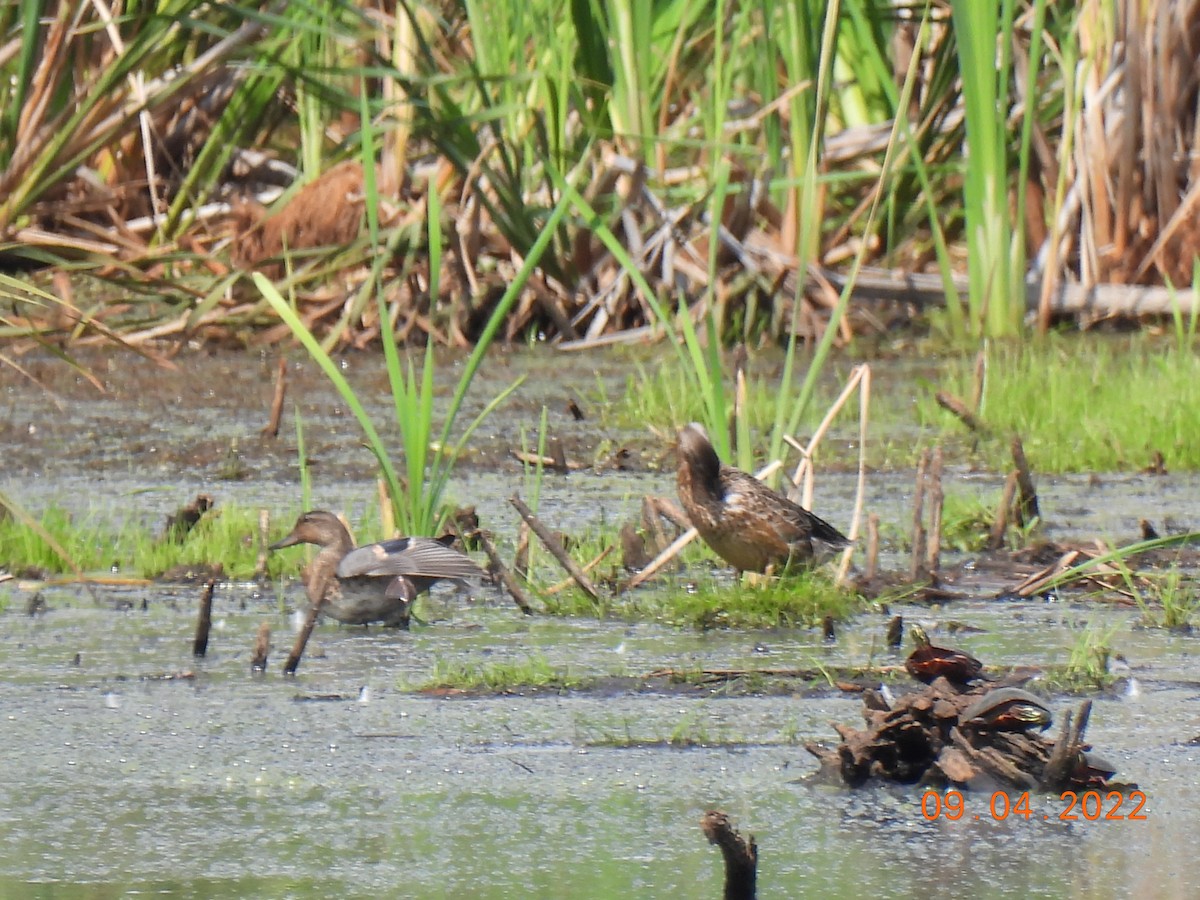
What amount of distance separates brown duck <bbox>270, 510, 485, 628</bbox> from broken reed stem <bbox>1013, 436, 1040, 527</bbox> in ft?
4.79

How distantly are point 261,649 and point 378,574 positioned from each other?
44 centimetres

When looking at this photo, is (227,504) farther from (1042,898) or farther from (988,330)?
(988,330)

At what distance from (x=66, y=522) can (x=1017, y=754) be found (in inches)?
111

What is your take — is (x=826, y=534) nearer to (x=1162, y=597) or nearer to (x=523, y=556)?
(x=523, y=556)

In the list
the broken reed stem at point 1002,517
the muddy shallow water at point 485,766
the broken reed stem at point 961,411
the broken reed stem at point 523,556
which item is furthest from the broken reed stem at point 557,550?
the broken reed stem at point 961,411

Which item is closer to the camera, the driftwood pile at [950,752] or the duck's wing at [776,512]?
the driftwood pile at [950,752]

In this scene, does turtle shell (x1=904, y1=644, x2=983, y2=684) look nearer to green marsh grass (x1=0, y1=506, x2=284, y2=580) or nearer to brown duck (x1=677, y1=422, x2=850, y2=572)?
brown duck (x1=677, y1=422, x2=850, y2=572)

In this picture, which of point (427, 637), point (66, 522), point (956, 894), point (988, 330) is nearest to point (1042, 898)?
point (956, 894)

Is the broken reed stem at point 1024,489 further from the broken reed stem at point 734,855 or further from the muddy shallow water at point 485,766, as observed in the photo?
the broken reed stem at point 734,855

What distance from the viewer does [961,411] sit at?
6594 millimetres

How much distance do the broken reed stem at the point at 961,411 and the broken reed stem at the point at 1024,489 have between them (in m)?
1.09

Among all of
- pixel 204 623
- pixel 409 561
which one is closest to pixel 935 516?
pixel 409 561

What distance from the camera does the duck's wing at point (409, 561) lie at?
177 inches

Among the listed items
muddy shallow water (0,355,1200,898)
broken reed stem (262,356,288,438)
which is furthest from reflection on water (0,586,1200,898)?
broken reed stem (262,356,288,438)
